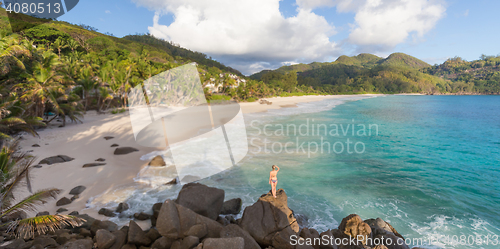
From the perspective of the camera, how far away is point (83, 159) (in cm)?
1280

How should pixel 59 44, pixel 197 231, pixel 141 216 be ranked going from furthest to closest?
pixel 59 44, pixel 141 216, pixel 197 231

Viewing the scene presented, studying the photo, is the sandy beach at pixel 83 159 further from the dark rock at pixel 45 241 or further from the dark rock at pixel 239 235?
the dark rock at pixel 239 235

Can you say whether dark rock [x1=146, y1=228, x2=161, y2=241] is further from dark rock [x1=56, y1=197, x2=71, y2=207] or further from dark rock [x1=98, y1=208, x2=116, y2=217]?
dark rock [x1=56, y1=197, x2=71, y2=207]

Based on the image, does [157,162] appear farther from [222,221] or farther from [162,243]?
[162,243]

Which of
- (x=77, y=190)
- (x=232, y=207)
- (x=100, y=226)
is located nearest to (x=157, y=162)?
(x=77, y=190)

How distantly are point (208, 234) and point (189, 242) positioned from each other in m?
0.73

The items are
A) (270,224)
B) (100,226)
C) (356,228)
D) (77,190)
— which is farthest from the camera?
(77,190)

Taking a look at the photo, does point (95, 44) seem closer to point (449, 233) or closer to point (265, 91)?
point (265, 91)

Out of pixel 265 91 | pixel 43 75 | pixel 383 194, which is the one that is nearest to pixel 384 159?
pixel 383 194

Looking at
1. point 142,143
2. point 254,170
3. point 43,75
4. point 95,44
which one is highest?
point 95,44

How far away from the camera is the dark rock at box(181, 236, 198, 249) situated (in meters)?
5.18

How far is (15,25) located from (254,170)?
77.7 metres

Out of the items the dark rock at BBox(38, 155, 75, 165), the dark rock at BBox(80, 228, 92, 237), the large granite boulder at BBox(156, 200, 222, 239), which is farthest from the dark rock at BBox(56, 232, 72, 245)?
the dark rock at BBox(38, 155, 75, 165)

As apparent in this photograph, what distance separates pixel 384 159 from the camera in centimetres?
1731
